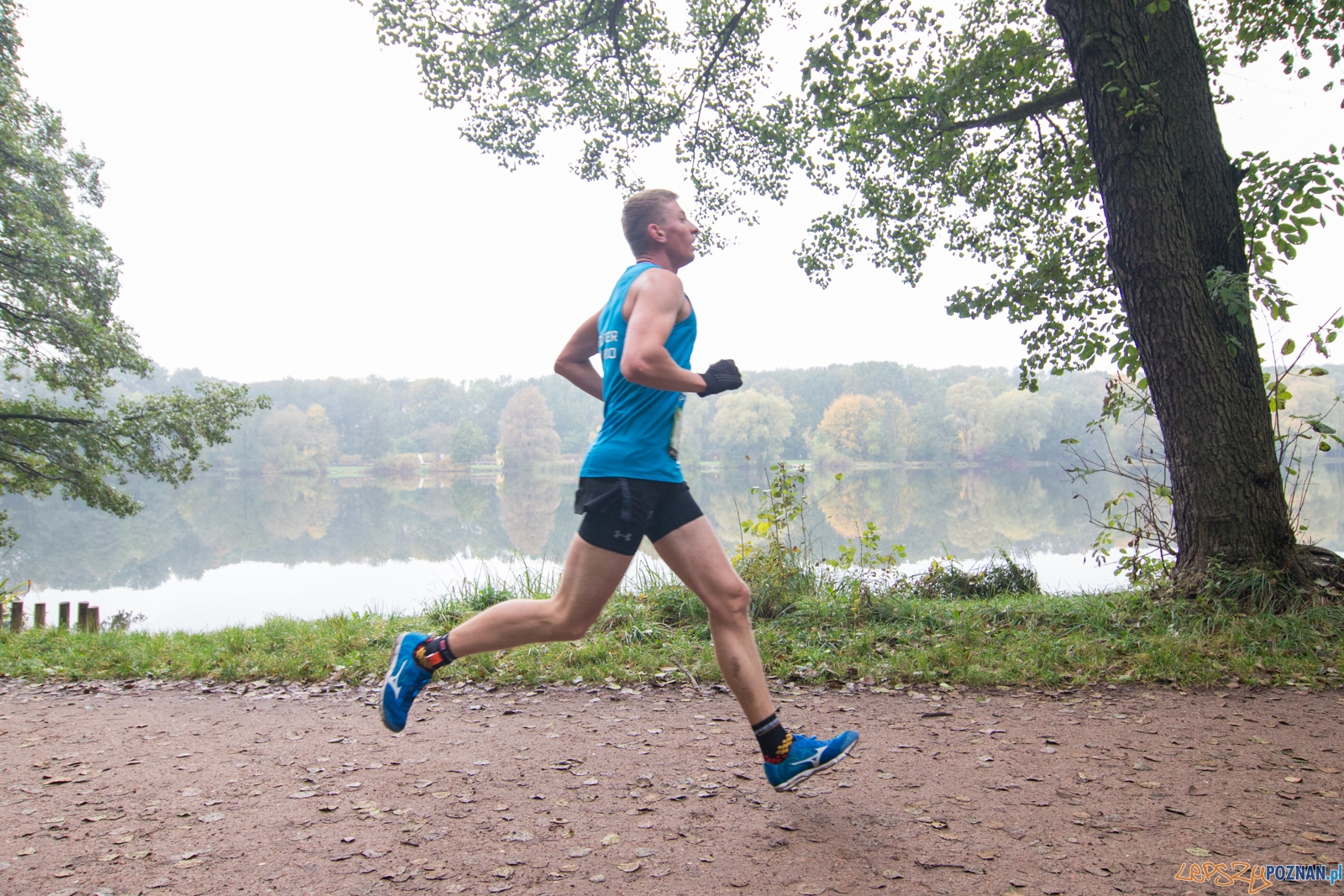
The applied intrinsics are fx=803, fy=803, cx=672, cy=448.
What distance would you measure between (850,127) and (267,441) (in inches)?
2672

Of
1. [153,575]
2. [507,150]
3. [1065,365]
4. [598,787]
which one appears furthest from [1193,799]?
[153,575]

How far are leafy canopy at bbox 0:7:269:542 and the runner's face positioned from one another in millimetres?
13463

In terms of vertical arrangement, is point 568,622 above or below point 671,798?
above

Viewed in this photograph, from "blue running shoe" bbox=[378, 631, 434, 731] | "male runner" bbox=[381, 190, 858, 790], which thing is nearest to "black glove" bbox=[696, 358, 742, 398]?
"male runner" bbox=[381, 190, 858, 790]

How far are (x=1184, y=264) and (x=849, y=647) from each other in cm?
329

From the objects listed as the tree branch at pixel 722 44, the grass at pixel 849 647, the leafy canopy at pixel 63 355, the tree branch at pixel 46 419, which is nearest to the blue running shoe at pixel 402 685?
the grass at pixel 849 647

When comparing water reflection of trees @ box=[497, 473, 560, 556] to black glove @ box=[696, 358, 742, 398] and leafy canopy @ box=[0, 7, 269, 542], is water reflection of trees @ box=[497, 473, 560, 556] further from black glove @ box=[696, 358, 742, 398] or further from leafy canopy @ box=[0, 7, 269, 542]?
black glove @ box=[696, 358, 742, 398]

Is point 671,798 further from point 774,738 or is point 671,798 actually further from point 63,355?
point 63,355

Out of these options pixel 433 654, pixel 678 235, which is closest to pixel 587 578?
pixel 433 654

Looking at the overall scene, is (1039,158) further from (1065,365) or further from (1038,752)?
(1038,752)

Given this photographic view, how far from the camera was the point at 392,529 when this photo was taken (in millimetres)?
31953

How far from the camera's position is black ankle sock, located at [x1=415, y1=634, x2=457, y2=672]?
116 inches

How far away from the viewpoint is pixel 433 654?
297 centimetres

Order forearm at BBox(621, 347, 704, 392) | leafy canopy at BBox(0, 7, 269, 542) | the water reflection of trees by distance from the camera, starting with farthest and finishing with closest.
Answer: the water reflection of trees < leafy canopy at BBox(0, 7, 269, 542) < forearm at BBox(621, 347, 704, 392)
